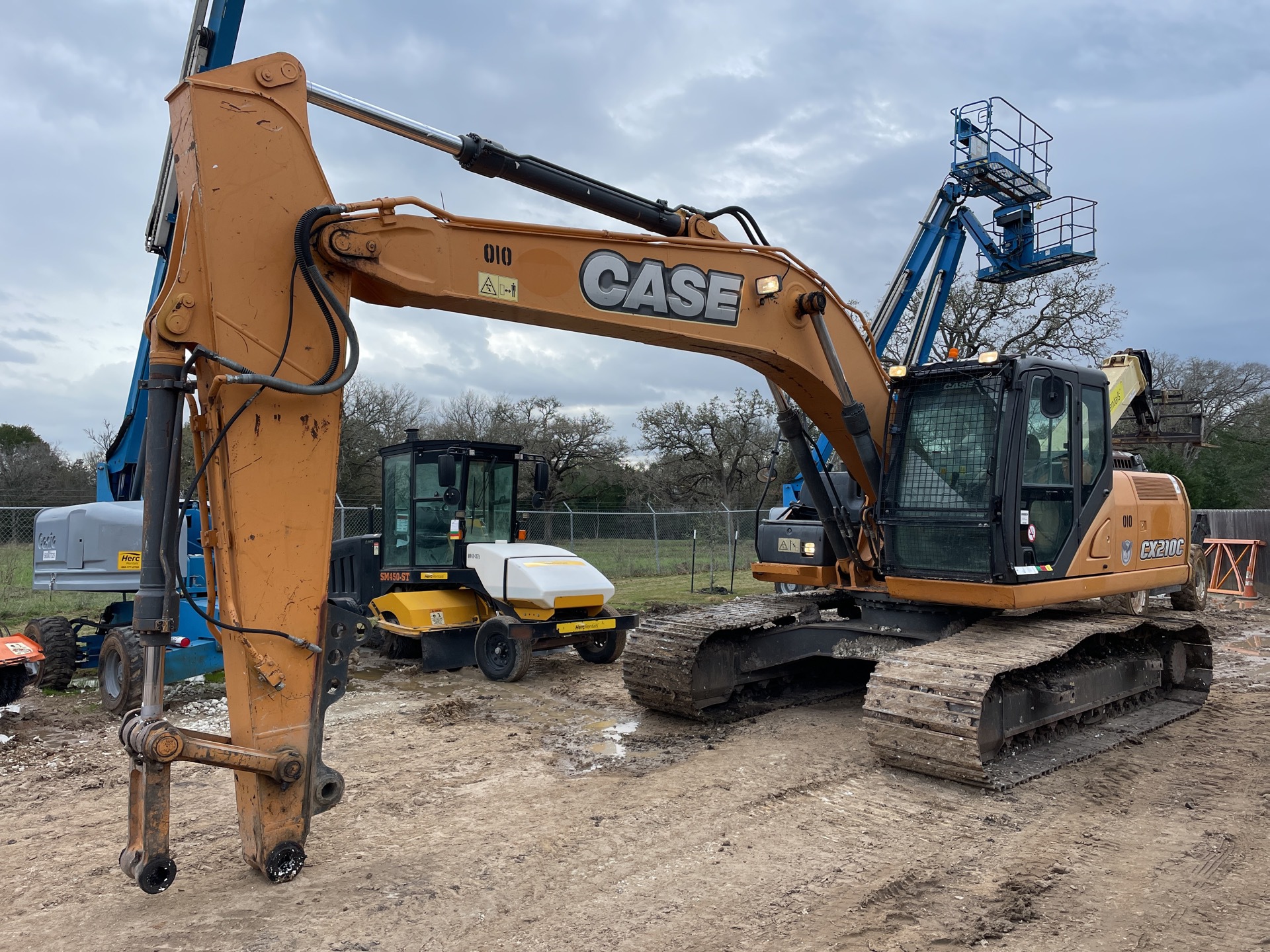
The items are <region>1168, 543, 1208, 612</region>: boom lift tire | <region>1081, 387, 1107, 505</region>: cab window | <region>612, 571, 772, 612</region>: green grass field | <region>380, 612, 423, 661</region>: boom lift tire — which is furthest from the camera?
<region>612, 571, 772, 612</region>: green grass field

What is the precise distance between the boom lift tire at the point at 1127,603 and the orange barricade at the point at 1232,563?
9333 mm

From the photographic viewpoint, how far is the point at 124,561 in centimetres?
795

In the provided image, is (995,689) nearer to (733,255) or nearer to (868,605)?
(868,605)

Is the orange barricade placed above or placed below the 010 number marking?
below

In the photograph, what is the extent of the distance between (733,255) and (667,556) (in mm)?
16282

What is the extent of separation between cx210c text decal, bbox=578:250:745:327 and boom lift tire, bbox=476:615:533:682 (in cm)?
429

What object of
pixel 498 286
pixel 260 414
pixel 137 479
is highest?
pixel 498 286

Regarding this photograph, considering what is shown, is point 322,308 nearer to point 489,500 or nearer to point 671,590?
point 489,500

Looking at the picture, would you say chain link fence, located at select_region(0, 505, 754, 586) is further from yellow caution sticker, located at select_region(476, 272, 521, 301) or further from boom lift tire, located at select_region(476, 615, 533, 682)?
yellow caution sticker, located at select_region(476, 272, 521, 301)

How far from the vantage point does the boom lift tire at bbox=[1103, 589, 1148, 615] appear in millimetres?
7329

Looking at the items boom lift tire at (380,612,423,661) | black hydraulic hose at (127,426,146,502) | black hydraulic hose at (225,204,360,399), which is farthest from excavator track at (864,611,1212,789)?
black hydraulic hose at (127,426,146,502)

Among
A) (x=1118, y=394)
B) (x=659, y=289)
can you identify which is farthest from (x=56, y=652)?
(x=1118, y=394)

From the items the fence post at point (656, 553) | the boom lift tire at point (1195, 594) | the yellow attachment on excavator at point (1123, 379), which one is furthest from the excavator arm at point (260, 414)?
the fence post at point (656, 553)

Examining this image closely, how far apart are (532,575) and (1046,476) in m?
4.51
